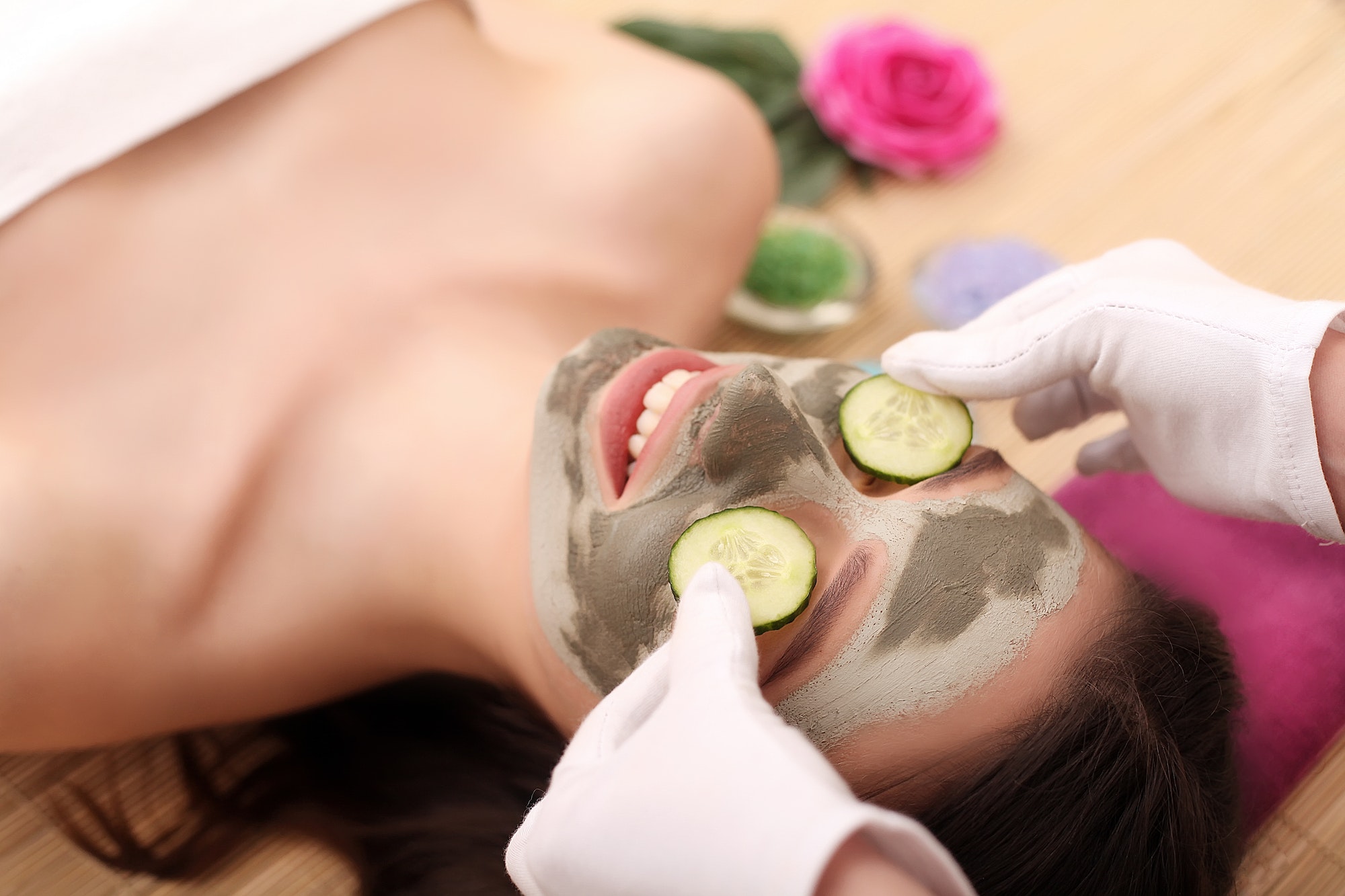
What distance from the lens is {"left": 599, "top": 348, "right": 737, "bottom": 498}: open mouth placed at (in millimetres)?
1230

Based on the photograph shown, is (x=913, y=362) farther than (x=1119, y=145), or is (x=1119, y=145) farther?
(x=1119, y=145)

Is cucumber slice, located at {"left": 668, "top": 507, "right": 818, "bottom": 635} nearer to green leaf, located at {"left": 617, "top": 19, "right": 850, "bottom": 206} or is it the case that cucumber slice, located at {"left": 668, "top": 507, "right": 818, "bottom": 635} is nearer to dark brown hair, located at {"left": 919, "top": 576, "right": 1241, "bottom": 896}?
dark brown hair, located at {"left": 919, "top": 576, "right": 1241, "bottom": 896}

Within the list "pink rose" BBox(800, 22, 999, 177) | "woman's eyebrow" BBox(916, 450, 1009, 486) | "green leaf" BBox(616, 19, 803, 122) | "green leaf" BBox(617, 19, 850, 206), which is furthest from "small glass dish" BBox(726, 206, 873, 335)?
"woman's eyebrow" BBox(916, 450, 1009, 486)

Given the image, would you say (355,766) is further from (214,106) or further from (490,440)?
(214,106)

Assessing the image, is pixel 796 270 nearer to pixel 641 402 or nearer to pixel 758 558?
pixel 641 402

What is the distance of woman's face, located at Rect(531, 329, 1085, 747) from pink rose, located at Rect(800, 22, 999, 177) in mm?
1257

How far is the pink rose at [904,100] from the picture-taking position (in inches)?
93.0

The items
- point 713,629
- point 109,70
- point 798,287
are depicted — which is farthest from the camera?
point 798,287

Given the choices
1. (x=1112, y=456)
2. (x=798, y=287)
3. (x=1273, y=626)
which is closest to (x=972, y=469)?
(x=1112, y=456)

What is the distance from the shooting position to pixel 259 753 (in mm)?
1739

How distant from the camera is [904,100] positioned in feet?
7.81

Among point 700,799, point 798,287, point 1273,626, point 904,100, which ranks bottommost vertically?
point 1273,626

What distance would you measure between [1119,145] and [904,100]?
1.77 feet

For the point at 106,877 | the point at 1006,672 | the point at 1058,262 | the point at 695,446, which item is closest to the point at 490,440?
the point at 695,446
